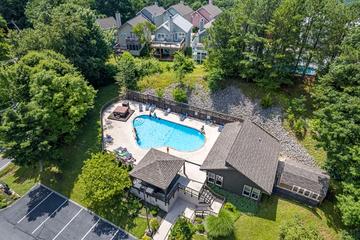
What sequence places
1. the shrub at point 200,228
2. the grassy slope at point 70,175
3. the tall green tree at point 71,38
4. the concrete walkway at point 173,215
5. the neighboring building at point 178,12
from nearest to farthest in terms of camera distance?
the shrub at point 200,228
the concrete walkway at point 173,215
the grassy slope at point 70,175
the tall green tree at point 71,38
the neighboring building at point 178,12

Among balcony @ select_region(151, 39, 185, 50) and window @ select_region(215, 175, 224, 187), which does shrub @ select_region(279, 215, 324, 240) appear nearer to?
window @ select_region(215, 175, 224, 187)

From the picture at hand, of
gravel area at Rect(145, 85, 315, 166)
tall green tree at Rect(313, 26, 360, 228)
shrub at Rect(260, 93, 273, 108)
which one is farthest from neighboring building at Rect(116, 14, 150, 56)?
tall green tree at Rect(313, 26, 360, 228)

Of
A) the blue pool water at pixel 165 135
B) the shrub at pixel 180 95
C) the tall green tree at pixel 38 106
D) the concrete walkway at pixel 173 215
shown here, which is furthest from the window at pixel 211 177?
the tall green tree at pixel 38 106

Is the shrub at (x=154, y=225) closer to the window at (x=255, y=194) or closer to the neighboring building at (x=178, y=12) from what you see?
the window at (x=255, y=194)

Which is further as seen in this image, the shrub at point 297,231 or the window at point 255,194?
the window at point 255,194

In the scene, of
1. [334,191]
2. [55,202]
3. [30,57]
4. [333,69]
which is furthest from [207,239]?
[30,57]
